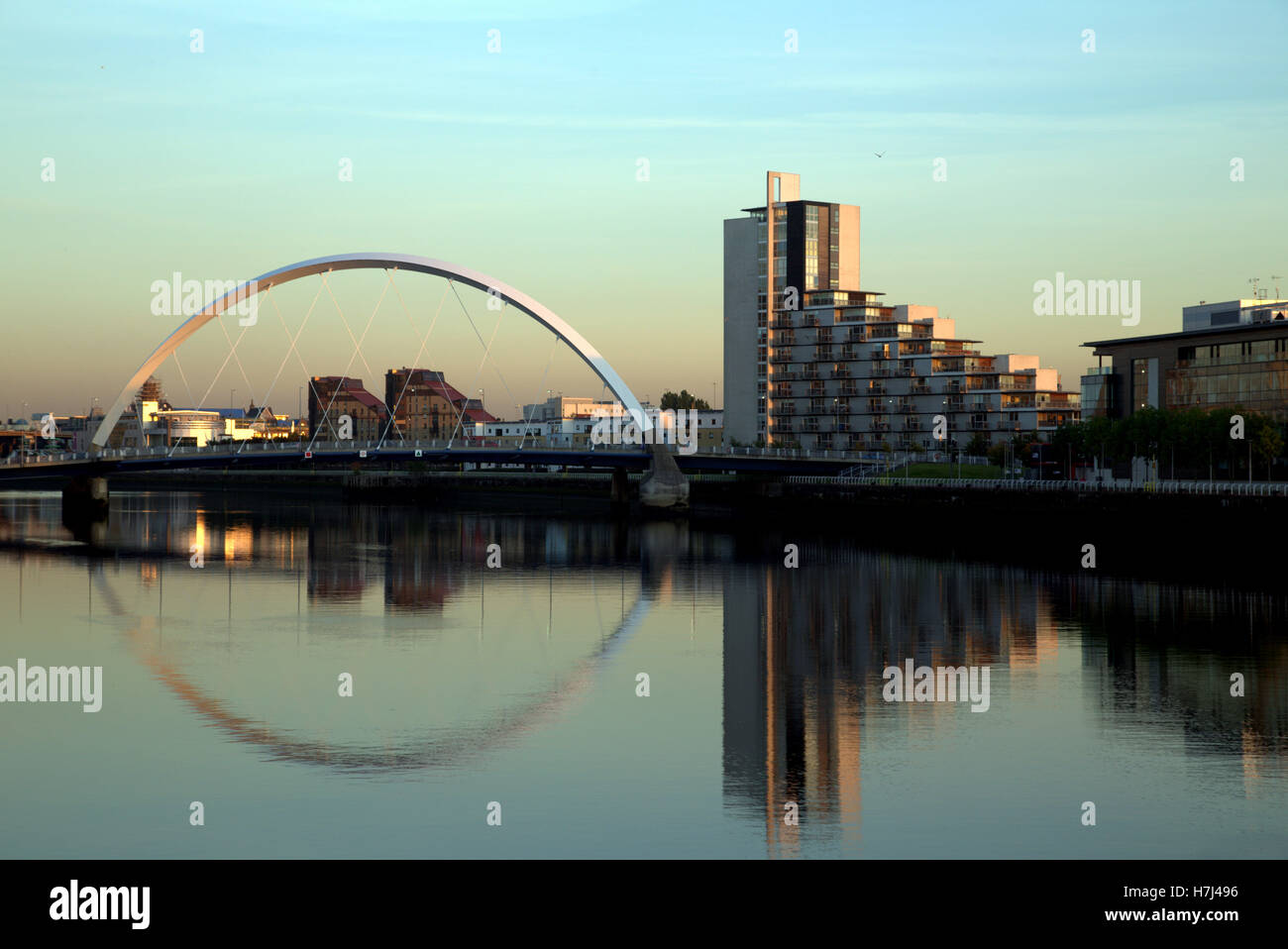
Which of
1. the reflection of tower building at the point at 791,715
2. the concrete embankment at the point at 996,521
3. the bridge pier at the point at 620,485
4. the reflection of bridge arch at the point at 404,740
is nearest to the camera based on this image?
the reflection of tower building at the point at 791,715

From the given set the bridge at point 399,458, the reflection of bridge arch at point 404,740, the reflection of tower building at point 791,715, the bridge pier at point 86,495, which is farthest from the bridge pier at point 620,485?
the reflection of bridge arch at point 404,740

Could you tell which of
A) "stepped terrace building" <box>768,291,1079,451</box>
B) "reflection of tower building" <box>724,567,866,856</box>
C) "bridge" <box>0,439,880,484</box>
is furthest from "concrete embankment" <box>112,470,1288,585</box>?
"stepped terrace building" <box>768,291,1079,451</box>

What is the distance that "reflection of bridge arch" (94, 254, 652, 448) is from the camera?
78.4 metres

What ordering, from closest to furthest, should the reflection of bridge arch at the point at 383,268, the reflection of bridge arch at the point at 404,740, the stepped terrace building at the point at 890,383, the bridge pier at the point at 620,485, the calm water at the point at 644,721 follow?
the calm water at the point at 644,721
the reflection of bridge arch at the point at 404,740
the reflection of bridge arch at the point at 383,268
the bridge pier at the point at 620,485
the stepped terrace building at the point at 890,383

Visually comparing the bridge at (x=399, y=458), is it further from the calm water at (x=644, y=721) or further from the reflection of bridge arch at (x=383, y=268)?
the calm water at (x=644, y=721)

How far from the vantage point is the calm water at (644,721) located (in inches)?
646

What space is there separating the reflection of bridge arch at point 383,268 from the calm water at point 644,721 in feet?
116

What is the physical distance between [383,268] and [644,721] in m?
60.5

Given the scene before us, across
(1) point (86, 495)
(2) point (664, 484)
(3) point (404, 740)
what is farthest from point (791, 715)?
(1) point (86, 495)

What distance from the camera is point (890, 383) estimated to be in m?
118

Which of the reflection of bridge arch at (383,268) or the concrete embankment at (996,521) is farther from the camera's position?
the reflection of bridge arch at (383,268)
